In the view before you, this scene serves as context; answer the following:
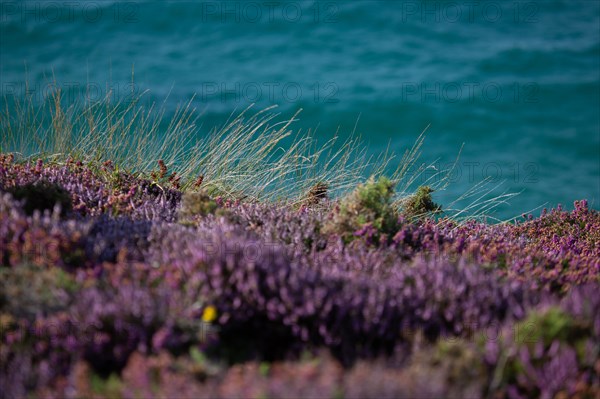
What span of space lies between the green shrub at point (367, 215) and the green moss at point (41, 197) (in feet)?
7.34

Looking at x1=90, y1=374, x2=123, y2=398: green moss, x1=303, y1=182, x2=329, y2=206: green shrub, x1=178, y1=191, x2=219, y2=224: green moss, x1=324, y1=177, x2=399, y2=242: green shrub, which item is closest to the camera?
x1=90, y1=374, x2=123, y2=398: green moss

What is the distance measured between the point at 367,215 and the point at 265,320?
1907 millimetres

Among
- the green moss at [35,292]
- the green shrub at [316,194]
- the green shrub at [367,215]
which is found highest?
the green moss at [35,292]

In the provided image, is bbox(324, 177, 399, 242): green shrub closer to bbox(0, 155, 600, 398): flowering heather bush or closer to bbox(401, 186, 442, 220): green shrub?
bbox(0, 155, 600, 398): flowering heather bush

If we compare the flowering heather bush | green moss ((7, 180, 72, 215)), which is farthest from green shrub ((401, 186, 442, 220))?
green moss ((7, 180, 72, 215))

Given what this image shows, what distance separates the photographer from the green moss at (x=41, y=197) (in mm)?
5602

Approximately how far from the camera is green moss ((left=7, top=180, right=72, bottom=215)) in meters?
5.60

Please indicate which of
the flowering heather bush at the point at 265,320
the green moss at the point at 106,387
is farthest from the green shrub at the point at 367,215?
the green moss at the point at 106,387

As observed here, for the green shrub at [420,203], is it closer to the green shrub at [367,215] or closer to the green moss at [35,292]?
the green shrub at [367,215]

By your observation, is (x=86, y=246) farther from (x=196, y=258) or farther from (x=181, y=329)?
(x=181, y=329)

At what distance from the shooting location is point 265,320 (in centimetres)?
393

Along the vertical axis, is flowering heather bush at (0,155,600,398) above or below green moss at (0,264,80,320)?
below

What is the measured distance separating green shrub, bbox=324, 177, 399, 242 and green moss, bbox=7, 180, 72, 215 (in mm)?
2236

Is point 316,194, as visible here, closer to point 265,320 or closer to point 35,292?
point 265,320
